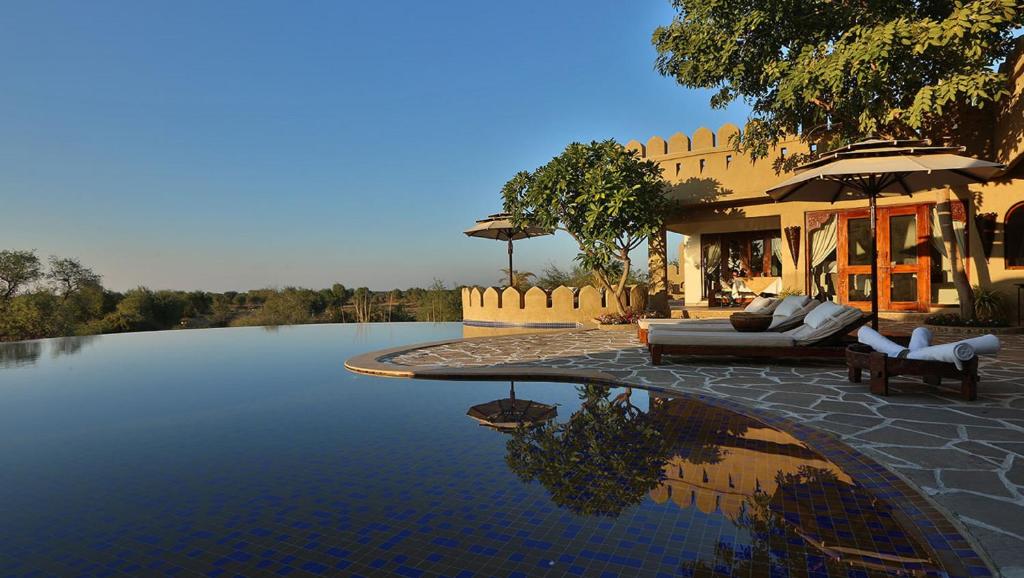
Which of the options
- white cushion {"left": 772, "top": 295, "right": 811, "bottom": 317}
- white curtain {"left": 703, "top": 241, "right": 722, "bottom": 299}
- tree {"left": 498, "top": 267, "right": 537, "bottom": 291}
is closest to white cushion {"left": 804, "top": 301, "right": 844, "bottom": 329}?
white cushion {"left": 772, "top": 295, "right": 811, "bottom": 317}

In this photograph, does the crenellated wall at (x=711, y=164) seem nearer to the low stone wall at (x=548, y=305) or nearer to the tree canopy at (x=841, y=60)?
the tree canopy at (x=841, y=60)

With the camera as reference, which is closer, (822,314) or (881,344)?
(881,344)

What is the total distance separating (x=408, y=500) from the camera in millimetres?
2992

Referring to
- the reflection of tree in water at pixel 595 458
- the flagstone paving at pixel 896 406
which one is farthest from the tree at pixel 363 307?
the reflection of tree in water at pixel 595 458

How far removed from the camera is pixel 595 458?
3.61 m

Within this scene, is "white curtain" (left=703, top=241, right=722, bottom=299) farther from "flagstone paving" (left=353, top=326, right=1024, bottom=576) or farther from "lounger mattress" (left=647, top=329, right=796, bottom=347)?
"lounger mattress" (left=647, top=329, right=796, bottom=347)

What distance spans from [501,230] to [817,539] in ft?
45.6

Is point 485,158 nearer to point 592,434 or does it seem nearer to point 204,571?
point 592,434

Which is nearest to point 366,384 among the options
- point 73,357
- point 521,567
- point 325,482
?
point 325,482

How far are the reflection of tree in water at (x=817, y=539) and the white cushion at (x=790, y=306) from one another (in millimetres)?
4793

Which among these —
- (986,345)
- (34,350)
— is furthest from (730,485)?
(34,350)

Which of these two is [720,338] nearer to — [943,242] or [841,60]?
[841,60]

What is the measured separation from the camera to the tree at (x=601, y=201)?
12000mm

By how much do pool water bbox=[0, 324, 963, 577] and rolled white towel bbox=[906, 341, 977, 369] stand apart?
1.87 m
